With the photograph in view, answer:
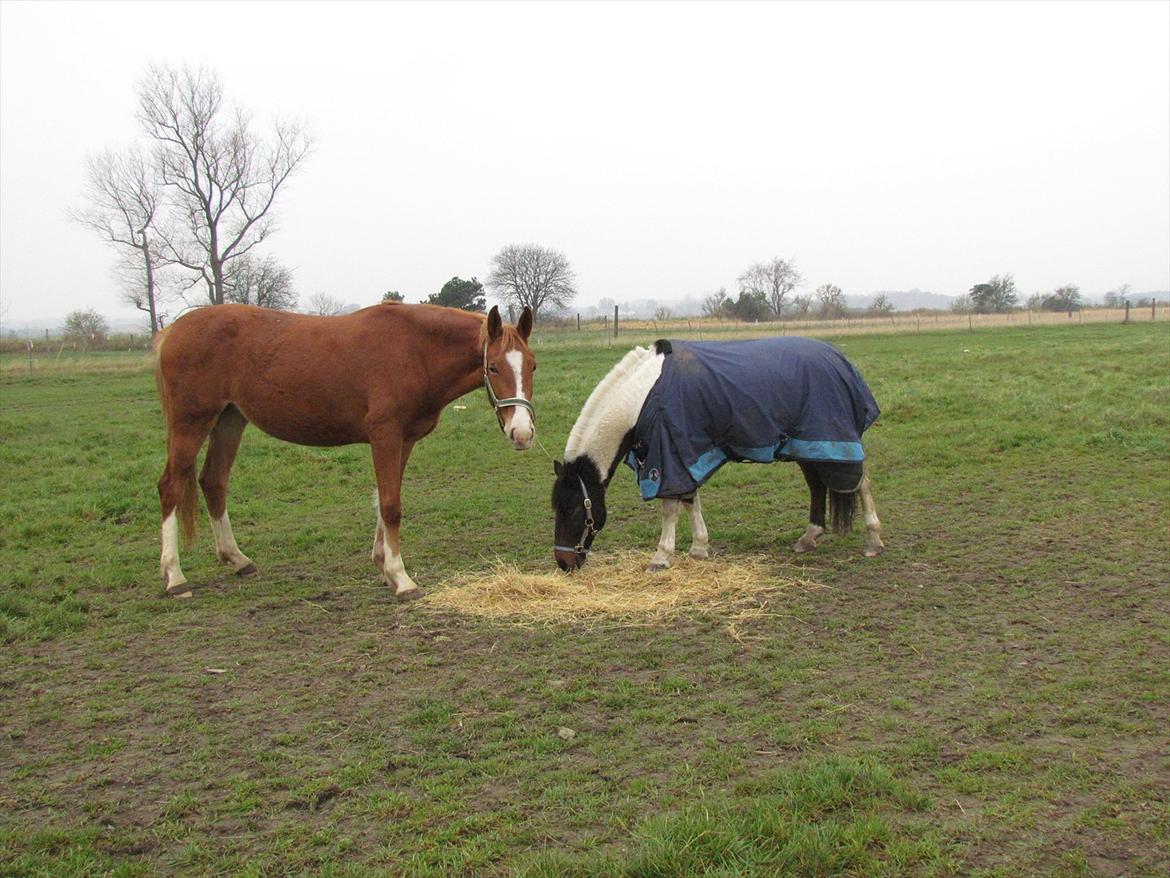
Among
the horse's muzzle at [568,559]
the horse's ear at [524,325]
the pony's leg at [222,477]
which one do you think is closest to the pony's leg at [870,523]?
the horse's muzzle at [568,559]

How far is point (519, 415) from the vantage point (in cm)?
582

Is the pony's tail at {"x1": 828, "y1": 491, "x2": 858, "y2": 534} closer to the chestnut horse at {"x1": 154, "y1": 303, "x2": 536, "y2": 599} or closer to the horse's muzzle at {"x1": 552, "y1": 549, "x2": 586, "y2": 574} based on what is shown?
the horse's muzzle at {"x1": 552, "y1": 549, "x2": 586, "y2": 574}

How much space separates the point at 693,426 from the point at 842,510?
62.2 inches

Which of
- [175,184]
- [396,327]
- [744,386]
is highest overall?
[175,184]

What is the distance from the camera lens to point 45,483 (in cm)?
1092

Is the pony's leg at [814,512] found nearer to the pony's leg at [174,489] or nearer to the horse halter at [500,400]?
the horse halter at [500,400]

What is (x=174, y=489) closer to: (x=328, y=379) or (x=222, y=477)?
(x=222, y=477)

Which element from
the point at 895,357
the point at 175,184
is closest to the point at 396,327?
the point at 895,357

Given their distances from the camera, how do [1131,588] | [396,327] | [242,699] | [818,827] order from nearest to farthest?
[818,827] → [242,699] → [1131,588] → [396,327]

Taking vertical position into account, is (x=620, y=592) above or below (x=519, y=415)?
below

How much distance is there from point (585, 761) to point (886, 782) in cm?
117

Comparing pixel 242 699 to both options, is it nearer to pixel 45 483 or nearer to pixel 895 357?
pixel 45 483

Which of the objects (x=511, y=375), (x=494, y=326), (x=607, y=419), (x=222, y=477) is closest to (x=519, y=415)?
(x=511, y=375)

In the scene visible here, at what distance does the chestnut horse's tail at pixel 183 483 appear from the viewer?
6574mm
